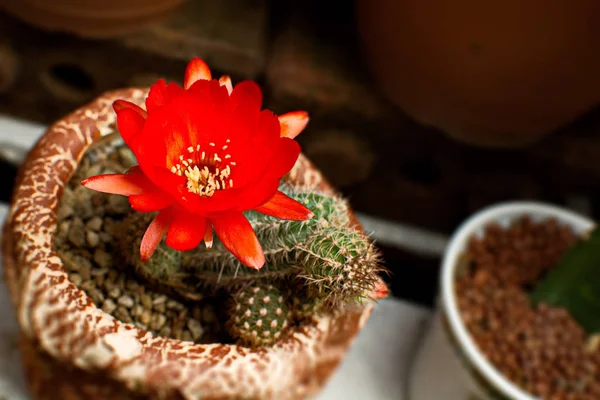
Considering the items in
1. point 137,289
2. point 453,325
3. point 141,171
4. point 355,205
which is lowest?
point 355,205

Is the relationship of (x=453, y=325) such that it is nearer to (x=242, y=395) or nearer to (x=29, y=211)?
(x=242, y=395)

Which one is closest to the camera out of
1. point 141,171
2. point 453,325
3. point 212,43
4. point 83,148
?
point 141,171

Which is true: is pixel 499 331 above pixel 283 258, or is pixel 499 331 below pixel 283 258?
below

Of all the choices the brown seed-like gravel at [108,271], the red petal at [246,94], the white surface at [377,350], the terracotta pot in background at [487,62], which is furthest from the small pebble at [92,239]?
the terracotta pot in background at [487,62]

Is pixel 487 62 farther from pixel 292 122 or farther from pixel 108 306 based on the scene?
pixel 108 306

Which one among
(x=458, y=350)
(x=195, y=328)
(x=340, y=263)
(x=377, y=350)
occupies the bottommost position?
(x=377, y=350)

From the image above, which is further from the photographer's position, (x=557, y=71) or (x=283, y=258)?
(x=557, y=71)

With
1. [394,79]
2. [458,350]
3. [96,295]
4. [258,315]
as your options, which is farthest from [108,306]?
[394,79]

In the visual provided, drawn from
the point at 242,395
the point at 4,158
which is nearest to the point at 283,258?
the point at 242,395
